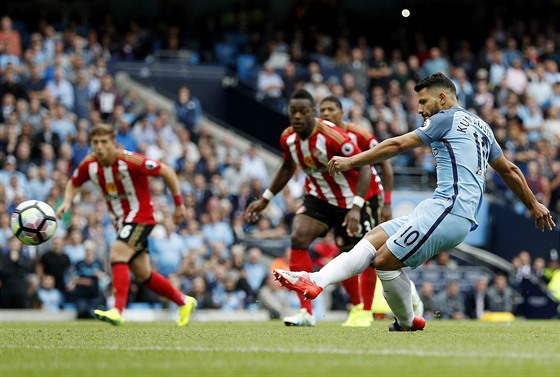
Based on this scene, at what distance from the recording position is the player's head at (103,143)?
41.6ft

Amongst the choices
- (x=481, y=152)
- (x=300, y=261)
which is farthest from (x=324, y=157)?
(x=481, y=152)

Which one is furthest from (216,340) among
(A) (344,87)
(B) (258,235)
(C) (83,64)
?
(A) (344,87)

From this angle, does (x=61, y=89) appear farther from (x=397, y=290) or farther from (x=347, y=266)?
(x=397, y=290)

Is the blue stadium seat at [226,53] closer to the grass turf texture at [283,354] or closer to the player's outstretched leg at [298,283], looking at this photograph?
the grass turf texture at [283,354]

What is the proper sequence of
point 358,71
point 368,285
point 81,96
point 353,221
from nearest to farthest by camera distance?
1. point 353,221
2. point 368,285
3. point 81,96
4. point 358,71

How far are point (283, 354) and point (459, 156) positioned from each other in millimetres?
2594

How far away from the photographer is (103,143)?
12.7m

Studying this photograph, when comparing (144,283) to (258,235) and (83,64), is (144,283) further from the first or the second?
(83,64)

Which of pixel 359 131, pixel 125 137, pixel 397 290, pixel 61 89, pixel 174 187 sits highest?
pixel 61 89

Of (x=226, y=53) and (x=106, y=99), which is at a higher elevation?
(x=226, y=53)

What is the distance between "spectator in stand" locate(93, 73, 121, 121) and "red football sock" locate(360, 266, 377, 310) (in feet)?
32.9

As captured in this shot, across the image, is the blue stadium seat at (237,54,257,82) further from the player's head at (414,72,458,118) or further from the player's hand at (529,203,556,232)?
the player's head at (414,72,458,118)

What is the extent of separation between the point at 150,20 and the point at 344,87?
600 centimetres

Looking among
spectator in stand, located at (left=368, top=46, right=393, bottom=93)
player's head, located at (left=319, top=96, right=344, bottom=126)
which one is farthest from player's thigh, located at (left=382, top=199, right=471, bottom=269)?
spectator in stand, located at (left=368, top=46, right=393, bottom=93)
